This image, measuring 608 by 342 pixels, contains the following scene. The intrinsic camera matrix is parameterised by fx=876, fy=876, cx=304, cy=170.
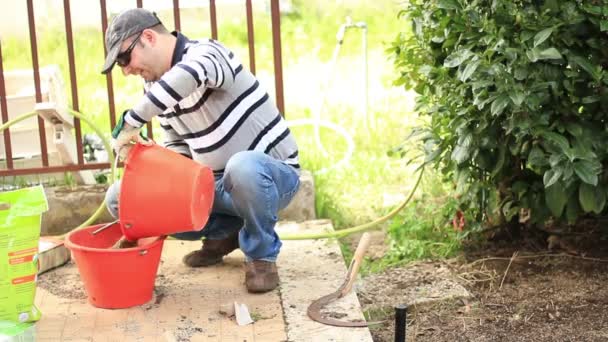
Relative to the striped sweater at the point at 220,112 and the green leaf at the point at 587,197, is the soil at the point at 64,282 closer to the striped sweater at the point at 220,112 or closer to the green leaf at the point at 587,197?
the striped sweater at the point at 220,112

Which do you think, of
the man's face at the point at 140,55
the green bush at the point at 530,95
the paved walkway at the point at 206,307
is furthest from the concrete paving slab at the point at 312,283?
the man's face at the point at 140,55

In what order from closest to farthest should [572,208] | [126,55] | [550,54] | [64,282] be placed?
1. [550,54]
2. [126,55]
3. [572,208]
4. [64,282]

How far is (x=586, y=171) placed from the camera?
10.5 ft

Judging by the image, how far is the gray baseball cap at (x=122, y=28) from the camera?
331 cm

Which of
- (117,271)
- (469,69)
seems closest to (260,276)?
(117,271)

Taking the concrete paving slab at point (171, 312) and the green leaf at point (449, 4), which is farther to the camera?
the green leaf at point (449, 4)

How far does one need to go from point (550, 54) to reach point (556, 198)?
0.62 metres

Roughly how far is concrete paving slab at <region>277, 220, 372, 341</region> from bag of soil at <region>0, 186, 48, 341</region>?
96cm

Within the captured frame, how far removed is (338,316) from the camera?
3.26 m

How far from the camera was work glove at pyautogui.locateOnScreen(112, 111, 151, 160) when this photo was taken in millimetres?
3248

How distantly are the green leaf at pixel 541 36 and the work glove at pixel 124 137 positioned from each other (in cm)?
148

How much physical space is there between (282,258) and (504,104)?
133 centimetres

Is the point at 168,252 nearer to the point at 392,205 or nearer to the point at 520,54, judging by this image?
the point at 392,205

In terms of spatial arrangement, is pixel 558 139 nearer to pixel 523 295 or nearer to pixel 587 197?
pixel 587 197
